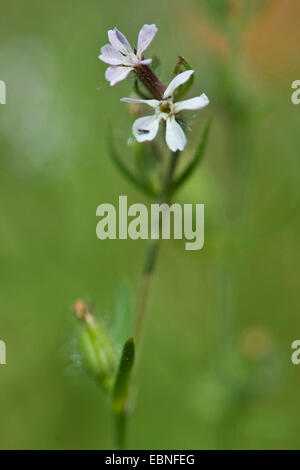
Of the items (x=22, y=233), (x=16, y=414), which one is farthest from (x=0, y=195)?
(x=16, y=414)

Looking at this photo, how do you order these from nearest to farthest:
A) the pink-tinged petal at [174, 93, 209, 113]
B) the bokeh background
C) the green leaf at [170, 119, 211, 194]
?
the pink-tinged petal at [174, 93, 209, 113]
the green leaf at [170, 119, 211, 194]
the bokeh background

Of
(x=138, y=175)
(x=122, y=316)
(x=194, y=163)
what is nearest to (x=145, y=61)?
(x=194, y=163)

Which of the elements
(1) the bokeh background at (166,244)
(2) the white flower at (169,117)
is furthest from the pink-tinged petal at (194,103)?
(1) the bokeh background at (166,244)

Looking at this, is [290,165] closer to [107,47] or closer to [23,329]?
[107,47]

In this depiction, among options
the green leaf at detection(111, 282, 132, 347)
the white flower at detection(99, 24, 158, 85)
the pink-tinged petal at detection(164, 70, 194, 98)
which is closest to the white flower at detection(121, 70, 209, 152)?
the pink-tinged petal at detection(164, 70, 194, 98)

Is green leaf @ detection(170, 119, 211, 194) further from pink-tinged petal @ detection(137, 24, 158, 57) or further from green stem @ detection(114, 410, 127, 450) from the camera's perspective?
green stem @ detection(114, 410, 127, 450)
